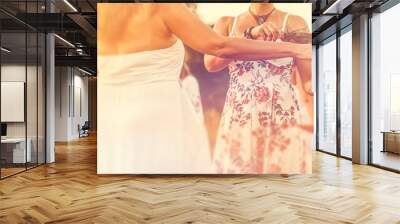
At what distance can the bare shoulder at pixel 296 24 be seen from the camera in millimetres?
6430

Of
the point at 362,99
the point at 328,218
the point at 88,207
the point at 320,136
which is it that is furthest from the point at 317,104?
the point at 88,207

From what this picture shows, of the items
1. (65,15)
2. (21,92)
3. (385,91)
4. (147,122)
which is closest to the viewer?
(147,122)

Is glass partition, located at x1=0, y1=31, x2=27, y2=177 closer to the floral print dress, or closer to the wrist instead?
the floral print dress

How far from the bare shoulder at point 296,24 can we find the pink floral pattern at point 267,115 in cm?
56

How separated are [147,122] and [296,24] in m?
3.10

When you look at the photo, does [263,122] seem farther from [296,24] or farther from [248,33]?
[296,24]

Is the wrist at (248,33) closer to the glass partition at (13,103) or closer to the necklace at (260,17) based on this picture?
the necklace at (260,17)

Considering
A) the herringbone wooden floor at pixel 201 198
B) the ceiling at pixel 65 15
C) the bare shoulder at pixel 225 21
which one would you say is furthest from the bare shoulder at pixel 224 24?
the herringbone wooden floor at pixel 201 198

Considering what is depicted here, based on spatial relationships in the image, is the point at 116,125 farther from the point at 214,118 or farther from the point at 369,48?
the point at 369,48

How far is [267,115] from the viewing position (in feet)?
21.1

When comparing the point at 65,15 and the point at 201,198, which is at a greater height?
the point at 65,15

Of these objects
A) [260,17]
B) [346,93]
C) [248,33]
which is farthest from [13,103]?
[346,93]

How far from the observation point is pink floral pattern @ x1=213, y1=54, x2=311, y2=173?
21.1 ft

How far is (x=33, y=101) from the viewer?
25.7 feet
